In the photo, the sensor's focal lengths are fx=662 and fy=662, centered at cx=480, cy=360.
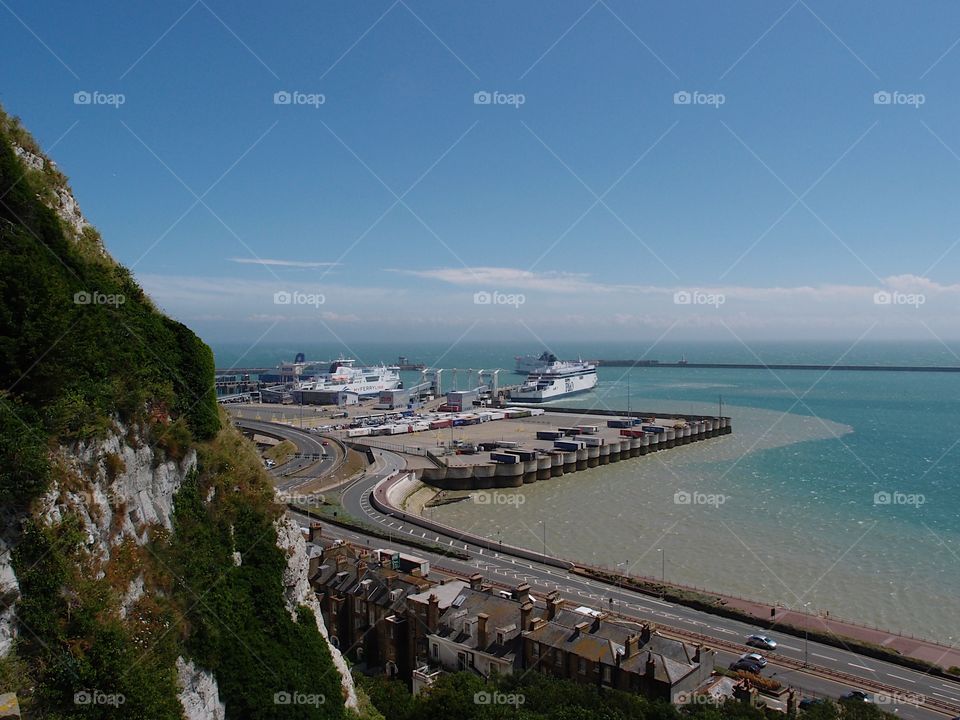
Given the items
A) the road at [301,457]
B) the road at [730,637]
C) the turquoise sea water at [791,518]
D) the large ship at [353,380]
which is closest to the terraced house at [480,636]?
the road at [730,637]

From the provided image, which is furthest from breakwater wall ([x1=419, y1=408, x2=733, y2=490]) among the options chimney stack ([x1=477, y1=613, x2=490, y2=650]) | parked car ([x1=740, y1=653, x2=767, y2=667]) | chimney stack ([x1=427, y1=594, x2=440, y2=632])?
parked car ([x1=740, y1=653, x2=767, y2=667])

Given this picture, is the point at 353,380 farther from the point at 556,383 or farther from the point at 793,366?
the point at 793,366

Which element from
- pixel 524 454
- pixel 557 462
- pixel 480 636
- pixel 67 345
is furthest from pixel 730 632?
pixel 557 462

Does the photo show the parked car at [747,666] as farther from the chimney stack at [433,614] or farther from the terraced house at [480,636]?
the chimney stack at [433,614]

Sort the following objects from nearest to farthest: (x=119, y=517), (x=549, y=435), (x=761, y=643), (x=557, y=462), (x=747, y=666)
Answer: (x=119, y=517), (x=747, y=666), (x=761, y=643), (x=557, y=462), (x=549, y=435)

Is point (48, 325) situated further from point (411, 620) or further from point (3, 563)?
point (411, 620)
